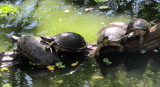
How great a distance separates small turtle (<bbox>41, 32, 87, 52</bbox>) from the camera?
4090mm

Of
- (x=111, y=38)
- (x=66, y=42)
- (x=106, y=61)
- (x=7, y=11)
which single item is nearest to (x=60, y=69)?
(x=66, y=42)

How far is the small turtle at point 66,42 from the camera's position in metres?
4.09

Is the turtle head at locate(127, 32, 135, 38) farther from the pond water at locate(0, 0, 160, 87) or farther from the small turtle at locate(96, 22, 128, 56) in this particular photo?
the pond water at locate(0, 0, 160, 87)

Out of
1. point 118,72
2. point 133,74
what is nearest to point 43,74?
point 118,72

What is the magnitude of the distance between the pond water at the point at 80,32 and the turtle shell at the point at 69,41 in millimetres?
333

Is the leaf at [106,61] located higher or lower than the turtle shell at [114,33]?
lower

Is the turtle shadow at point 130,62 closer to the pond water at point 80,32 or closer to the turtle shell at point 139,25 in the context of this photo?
the pond water at point 80,32

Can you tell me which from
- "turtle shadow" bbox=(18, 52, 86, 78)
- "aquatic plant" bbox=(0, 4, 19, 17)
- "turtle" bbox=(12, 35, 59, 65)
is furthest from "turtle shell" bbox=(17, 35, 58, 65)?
"aquatic plant" bbox=(0, 4, 19, 17)

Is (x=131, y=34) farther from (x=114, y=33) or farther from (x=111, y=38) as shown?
(x=111, y=38)

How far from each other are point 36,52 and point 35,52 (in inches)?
0.7

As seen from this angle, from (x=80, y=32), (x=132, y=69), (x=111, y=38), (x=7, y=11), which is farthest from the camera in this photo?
(x=7, y=11)

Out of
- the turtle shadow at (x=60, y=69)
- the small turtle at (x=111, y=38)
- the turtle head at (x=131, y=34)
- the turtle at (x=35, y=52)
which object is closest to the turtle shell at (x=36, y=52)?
the turtle at (x=35, y=52)

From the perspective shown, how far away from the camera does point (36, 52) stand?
3.96 meters

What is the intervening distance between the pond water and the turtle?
193 millimetres
